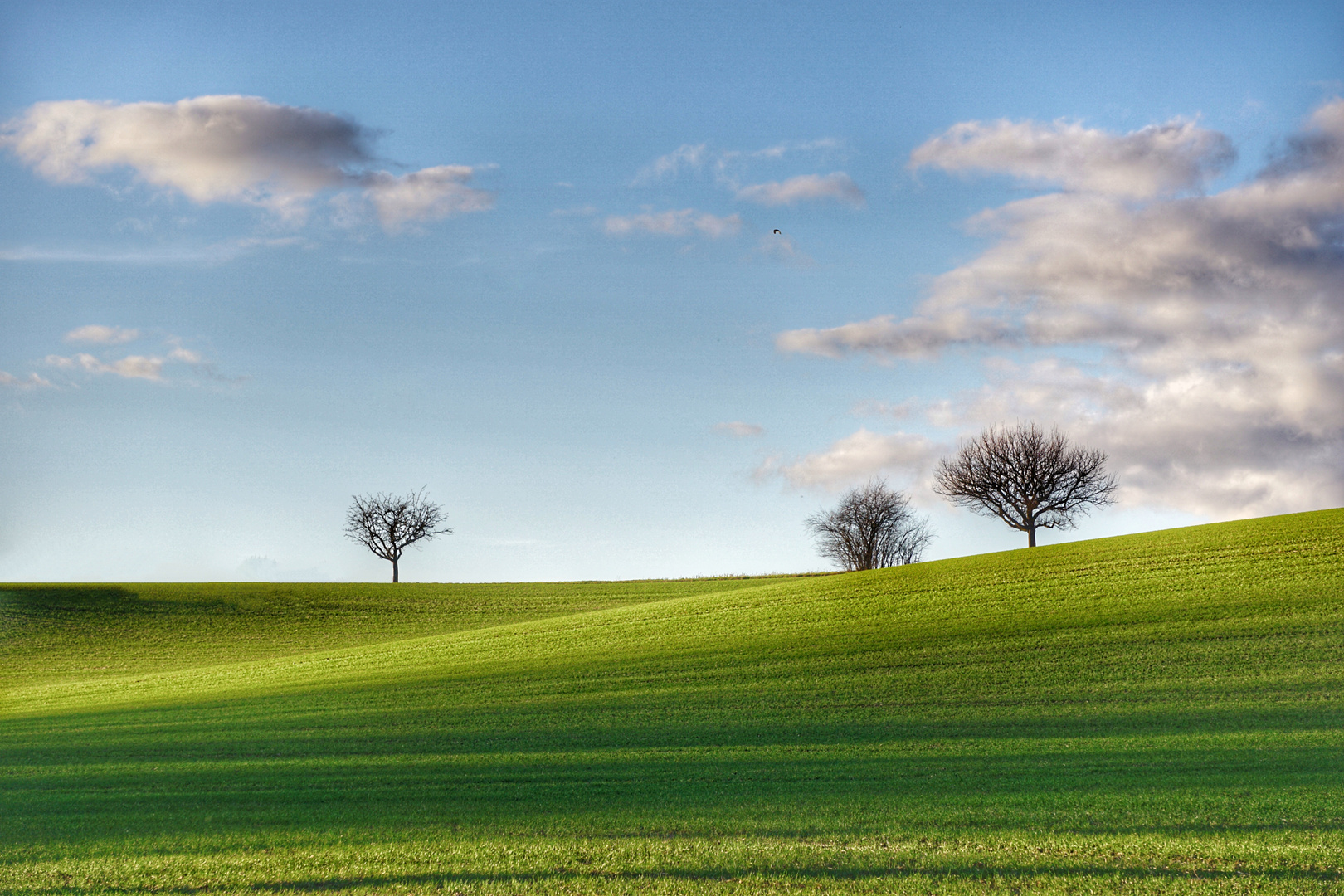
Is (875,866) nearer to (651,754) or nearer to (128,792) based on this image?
(651,754)

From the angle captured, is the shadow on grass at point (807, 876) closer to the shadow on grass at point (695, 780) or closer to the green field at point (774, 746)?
the green field at point (774, 746)

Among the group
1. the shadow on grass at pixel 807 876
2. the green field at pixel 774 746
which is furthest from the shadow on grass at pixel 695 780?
the shadow on grass at pixel 807 876

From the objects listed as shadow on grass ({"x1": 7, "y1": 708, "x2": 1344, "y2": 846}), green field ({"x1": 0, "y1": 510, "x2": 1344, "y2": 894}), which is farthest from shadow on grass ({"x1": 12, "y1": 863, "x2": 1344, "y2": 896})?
shadow on grass ({"x1": 7, "y1": 708, "x2": 1344, "y2": 846})

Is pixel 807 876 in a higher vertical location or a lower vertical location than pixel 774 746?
higher

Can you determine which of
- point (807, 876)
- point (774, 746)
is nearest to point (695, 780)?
point (774, 746)

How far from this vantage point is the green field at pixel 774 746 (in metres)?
10.7

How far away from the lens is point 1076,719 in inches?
722

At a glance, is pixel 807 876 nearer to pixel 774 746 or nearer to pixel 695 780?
pixel 695 780

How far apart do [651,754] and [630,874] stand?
643 centimetres

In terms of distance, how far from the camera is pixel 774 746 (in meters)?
17.1

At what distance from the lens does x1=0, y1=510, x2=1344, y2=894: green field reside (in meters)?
10.7

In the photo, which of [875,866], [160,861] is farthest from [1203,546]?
[160,861]

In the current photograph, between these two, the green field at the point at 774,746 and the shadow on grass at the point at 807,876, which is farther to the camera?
the green field at the point at 774,746

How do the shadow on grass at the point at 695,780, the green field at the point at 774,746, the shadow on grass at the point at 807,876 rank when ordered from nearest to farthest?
the shadow on grass at the point at 807,876, the green field at the point at 774,746, the shadow on grass at the point at 695,780
